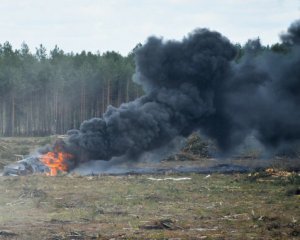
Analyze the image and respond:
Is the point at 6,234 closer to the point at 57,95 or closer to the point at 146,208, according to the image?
the point at 146,208

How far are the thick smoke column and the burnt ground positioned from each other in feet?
10.9

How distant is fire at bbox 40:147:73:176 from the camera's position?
142ft

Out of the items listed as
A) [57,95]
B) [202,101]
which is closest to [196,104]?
[202,101]

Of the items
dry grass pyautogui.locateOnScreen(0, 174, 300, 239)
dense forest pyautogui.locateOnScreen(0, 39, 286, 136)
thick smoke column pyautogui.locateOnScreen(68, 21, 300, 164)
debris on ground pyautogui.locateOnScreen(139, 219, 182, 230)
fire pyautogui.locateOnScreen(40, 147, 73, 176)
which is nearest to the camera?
dry grass pyautogui.locateOnScreen(0, 174, 300, 239)

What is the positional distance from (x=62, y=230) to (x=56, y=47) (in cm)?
12659

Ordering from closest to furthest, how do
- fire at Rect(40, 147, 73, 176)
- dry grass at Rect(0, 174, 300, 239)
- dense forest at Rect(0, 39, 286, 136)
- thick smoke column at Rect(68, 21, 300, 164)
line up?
1. dry grass at Rect(0, 174, 300, 239)
2. thick smoke column at Rect(68, 21, 300, 164)
3. fire at Rect(40, 147, 73, 176)
4. dense forest at Rect(0, 39, 286, 136)

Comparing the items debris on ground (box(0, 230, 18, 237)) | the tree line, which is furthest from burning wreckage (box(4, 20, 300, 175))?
the tree line

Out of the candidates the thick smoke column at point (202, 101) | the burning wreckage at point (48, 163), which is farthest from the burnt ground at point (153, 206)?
the thick smoke column at point (202, 101)

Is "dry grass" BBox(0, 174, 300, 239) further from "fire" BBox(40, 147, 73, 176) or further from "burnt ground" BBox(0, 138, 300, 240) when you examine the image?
"fire" BBox(40, 147, 73, 176)

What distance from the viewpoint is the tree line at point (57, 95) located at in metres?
100

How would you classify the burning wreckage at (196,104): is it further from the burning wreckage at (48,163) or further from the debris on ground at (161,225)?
the debris on ground at (161,225)

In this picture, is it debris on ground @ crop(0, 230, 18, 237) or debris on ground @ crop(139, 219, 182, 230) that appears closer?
debris on ground @ crop(0, 230, 18, 237)

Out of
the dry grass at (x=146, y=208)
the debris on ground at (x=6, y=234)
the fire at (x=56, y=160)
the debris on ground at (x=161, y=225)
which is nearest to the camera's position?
the debris on ground at (x=6, y=234)

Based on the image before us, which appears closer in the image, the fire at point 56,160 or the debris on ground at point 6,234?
the debris on ground at point 6,234
